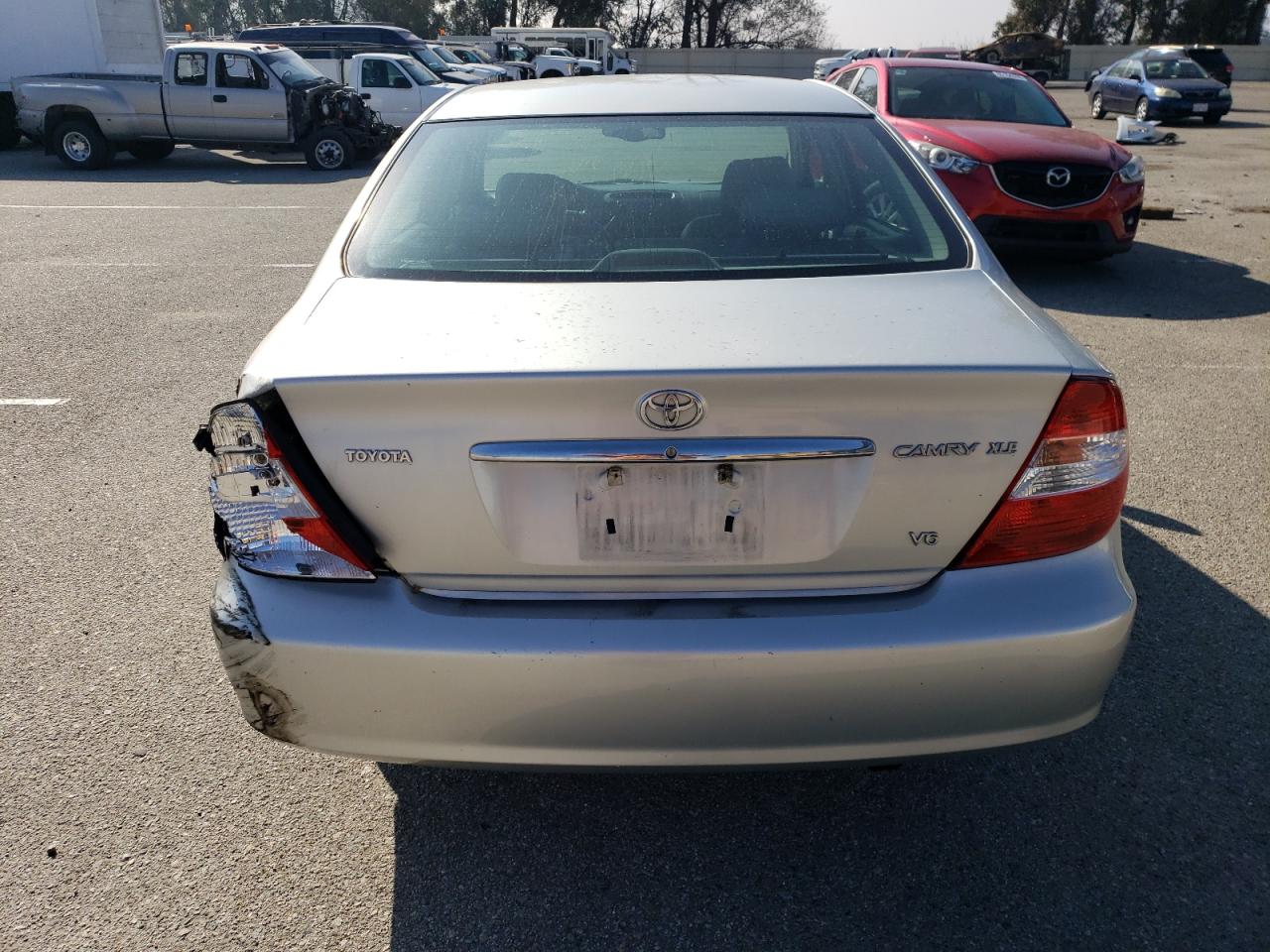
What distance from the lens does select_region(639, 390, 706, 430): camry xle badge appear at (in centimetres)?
191

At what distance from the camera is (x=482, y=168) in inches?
116

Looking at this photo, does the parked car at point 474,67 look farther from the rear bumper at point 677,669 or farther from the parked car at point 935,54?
the rear bumper at point 677,669

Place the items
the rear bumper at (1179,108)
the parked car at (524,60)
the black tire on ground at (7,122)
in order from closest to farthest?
the black tire on ground at (7,122) < the rear bumper at (1179,108) < the parked car at (524,60)

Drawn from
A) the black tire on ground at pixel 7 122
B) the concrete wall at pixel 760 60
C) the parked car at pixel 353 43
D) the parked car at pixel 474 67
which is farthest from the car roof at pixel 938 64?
the concrete wall at pixel 760 60

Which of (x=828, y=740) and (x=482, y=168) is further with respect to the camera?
(x=482, y=168)

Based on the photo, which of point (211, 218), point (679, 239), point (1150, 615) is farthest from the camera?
point (211, 218)

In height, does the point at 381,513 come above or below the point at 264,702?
above

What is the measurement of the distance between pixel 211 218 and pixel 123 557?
8.90 m

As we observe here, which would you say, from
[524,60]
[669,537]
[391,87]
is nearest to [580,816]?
[669,537]

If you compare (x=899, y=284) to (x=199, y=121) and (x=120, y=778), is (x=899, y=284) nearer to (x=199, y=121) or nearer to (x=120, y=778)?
(x=120, y=778)

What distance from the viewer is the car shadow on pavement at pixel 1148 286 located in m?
7.54

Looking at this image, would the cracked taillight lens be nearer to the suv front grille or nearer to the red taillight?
the red taillight

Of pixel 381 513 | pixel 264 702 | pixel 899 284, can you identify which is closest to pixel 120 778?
pixel 264 702

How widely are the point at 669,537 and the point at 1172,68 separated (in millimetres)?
27965
